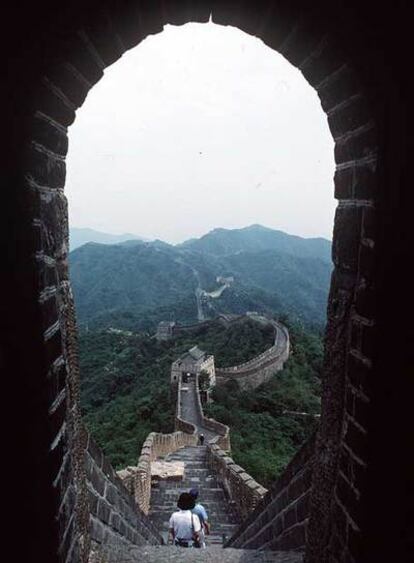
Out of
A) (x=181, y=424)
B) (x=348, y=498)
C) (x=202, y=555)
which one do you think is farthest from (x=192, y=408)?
(x=348, y=498)

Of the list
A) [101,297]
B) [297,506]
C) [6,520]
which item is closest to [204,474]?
[297,506]

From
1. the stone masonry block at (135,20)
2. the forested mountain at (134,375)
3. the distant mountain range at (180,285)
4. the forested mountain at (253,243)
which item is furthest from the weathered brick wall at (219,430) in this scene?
the forested mountain at (253,243)

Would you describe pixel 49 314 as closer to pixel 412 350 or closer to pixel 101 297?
pixel 412 350

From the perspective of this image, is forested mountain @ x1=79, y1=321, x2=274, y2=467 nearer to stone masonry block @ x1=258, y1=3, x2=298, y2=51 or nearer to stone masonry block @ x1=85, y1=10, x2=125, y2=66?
stone masonry block @ x1=85, y1=10, x2=125, y2=66

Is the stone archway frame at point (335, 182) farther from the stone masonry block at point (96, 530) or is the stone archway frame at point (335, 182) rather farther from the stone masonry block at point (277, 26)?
the stone masonry block at point (96, 530)

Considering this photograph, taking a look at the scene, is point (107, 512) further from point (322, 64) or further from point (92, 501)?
point (322, 64)

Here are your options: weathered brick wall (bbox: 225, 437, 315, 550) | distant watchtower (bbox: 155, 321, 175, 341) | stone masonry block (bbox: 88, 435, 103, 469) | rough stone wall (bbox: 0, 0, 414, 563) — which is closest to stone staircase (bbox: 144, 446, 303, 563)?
weathered brick wall (bbox: 225, 437, 315, 550)
